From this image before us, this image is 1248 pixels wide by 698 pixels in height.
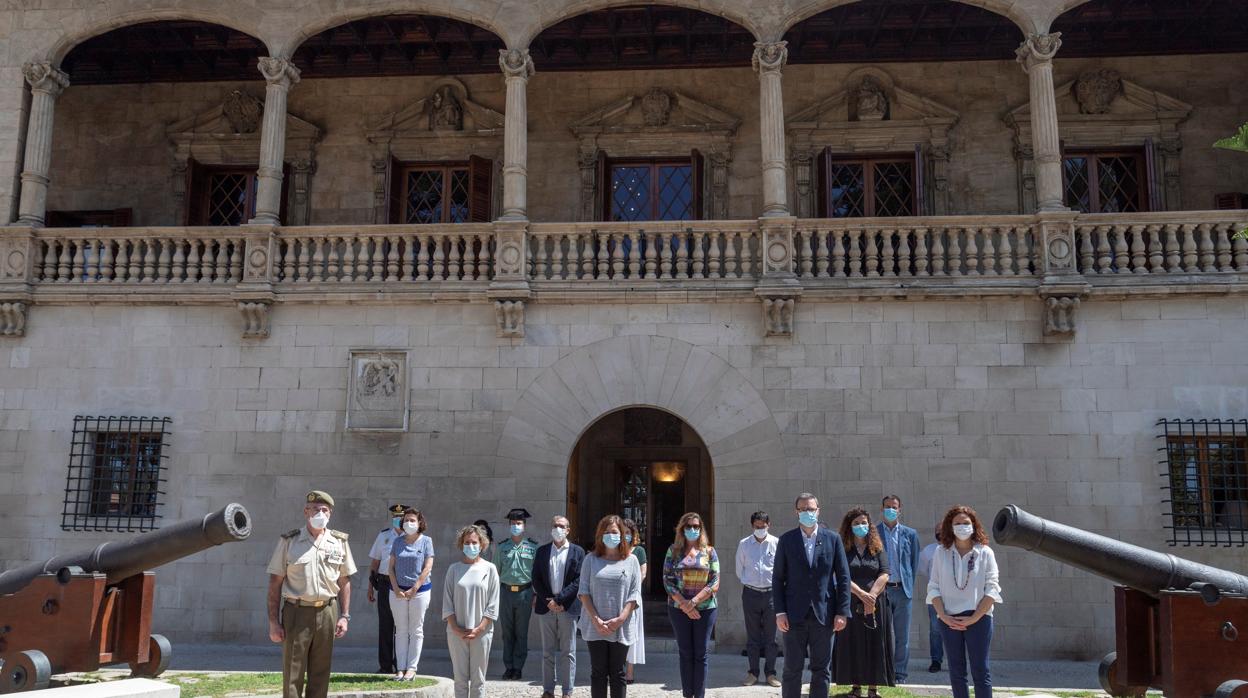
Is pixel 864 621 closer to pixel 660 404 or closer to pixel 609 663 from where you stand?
pixel 609 663

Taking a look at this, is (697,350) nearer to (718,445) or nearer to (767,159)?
(718,445)

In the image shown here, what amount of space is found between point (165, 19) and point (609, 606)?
11.8 metres

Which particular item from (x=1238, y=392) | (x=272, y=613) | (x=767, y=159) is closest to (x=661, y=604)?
(x=767, y=159)

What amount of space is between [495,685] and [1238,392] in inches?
383

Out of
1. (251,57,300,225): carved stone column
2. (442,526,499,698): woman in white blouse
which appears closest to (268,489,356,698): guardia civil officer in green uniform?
(442,526,499,698): woman in white blouse

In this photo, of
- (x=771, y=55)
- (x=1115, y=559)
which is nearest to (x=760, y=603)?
(x=1115, y=559)

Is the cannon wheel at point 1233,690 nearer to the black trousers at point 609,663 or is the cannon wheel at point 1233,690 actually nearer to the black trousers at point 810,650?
the black trousers at point 810,650

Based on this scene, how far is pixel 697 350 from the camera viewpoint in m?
13.6

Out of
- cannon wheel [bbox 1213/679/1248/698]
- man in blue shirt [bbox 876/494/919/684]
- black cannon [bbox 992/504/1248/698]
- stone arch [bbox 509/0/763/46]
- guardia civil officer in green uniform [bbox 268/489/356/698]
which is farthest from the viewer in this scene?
stone arch [bbox 509/0/763/46]

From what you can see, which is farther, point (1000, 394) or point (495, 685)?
point (1000, 394)

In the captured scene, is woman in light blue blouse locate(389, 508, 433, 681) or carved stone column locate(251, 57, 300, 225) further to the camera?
carved stone column locate(251, 57, 300, 225)

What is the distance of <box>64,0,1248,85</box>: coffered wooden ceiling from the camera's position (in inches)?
608

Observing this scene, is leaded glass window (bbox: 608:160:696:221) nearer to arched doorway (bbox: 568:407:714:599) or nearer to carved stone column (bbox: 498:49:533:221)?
carved stone column (bbox: 498:49:533:221)

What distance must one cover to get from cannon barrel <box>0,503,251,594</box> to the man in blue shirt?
627cm
